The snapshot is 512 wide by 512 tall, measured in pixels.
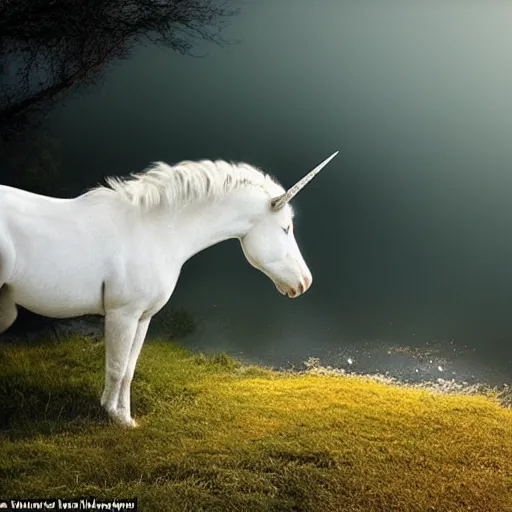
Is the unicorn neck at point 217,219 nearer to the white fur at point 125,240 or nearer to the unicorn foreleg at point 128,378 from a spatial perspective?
the white fur at point 125,240

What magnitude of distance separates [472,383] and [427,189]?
0.70m

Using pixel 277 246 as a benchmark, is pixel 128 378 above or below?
below

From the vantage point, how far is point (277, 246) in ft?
6.51

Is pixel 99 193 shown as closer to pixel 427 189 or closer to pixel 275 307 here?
pixel 275 307

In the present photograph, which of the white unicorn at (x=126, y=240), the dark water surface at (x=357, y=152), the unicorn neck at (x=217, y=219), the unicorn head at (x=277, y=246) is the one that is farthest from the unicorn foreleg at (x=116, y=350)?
the dark water surface at (x=357, y=152)

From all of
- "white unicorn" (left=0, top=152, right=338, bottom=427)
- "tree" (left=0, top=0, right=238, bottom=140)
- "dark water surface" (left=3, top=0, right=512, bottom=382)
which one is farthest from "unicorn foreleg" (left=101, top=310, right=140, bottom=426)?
"tree" (left=0, top=0, right=238, bottom=140)

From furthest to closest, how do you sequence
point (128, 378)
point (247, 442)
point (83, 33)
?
point (83, 33) → point (128, 378) → point (247, 442)

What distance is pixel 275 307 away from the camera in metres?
2.71

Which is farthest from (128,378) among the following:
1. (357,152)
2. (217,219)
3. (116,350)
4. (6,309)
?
(357,152)

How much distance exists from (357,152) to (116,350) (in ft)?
3.87

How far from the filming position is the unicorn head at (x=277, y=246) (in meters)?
1.96

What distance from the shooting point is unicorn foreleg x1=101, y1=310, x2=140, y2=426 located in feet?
6.10

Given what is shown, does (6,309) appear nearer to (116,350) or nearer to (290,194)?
(116,350)

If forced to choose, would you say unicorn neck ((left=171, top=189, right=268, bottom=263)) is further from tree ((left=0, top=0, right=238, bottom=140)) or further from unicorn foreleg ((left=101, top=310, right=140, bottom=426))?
tree ((left=0, top=0, right=238, bottom=140))
